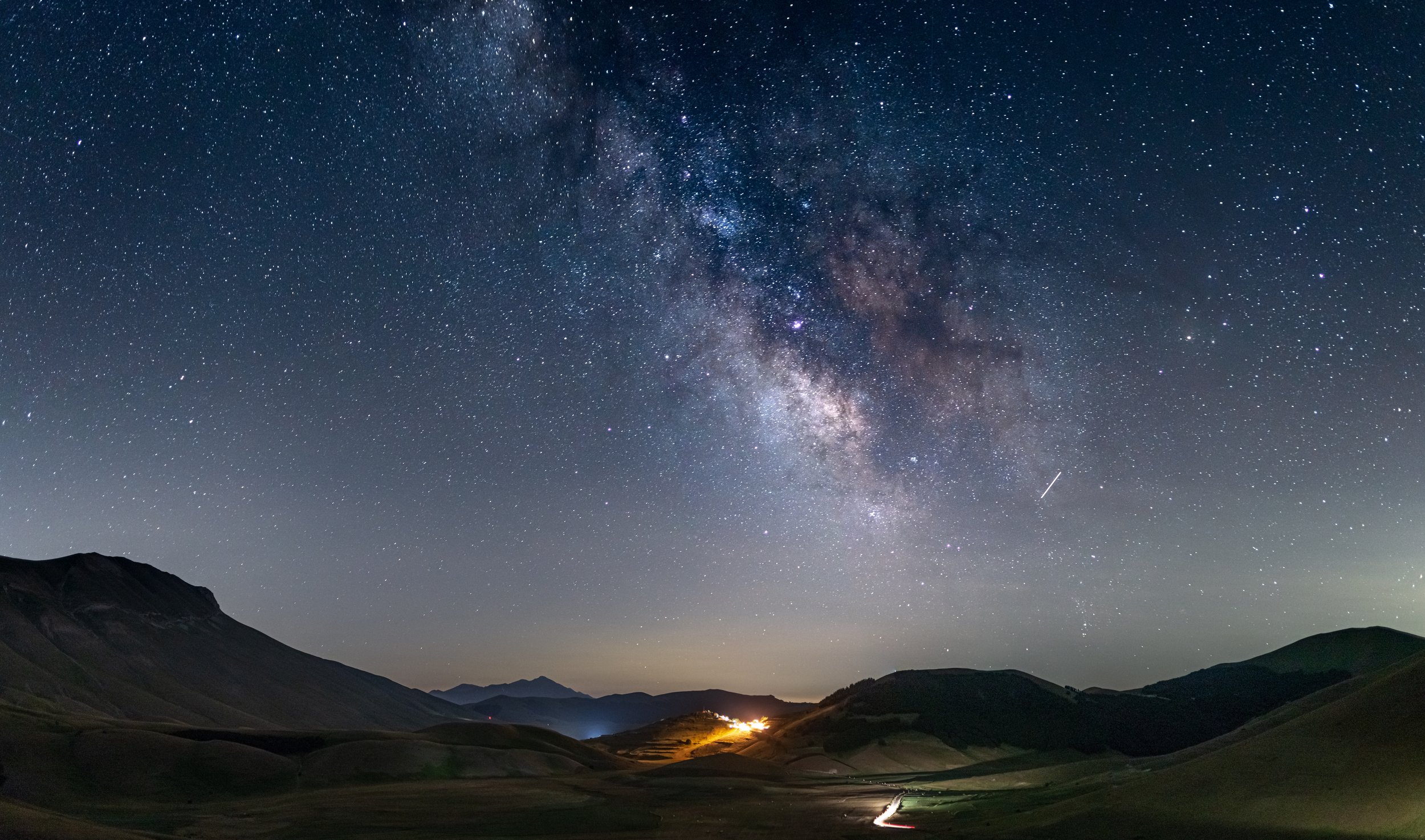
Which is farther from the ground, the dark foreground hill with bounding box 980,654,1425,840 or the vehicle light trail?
the dark foreground hill with bounding box 980,654,1425,840

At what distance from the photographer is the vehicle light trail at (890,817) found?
160 ft

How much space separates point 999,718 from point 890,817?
9626 centimetres

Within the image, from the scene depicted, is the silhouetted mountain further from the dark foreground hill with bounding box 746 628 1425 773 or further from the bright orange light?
the bright orange light

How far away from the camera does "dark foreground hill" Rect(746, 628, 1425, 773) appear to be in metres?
128

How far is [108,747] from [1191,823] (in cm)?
9314

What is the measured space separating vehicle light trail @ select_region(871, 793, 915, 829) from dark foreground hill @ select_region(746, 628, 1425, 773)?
52.9 metres

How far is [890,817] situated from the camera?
54.6 meters

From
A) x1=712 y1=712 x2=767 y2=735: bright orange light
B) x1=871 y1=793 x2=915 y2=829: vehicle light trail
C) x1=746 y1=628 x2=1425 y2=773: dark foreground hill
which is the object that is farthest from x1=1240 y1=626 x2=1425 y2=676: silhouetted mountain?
x1=871 y1=793 x2=915 y2=829: vehicle light trail

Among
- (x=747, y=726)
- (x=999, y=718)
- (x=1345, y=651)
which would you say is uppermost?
(x=1345, y=651)

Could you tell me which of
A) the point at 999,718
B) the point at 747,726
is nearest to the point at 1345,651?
the point at 999,718

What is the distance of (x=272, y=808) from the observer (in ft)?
208

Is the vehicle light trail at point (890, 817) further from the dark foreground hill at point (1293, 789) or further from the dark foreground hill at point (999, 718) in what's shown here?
the dark foreground hill at point (999, 718)

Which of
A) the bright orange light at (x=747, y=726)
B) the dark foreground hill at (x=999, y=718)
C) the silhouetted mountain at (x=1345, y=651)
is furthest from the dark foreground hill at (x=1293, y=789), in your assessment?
the silhouetted mountain at (x=1345, y=651)

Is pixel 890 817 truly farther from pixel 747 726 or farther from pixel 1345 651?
pixel 1345 651
